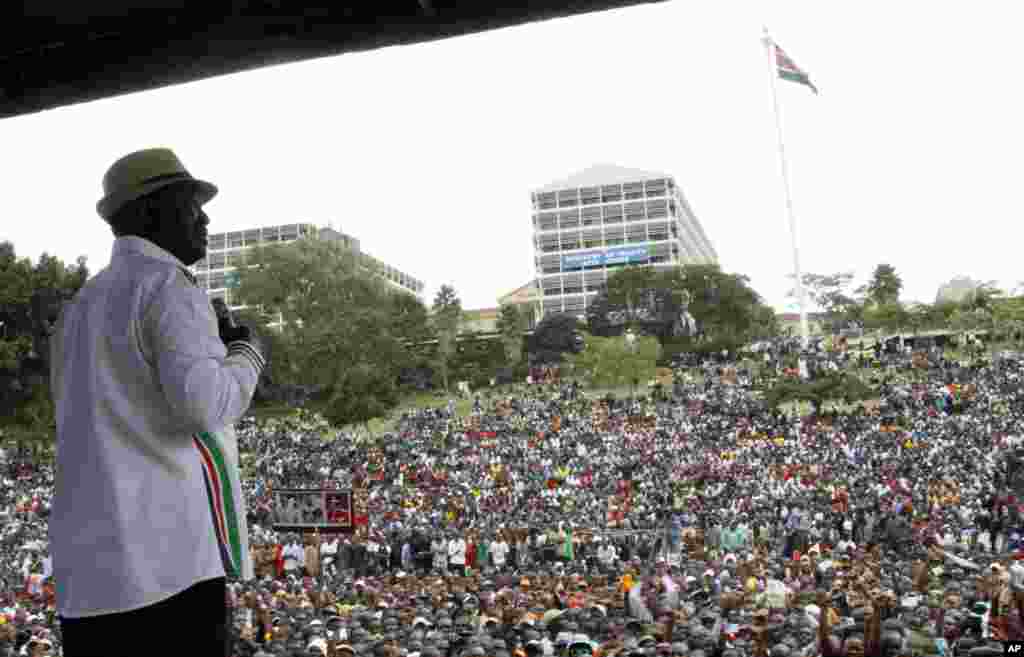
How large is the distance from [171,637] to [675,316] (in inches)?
1364

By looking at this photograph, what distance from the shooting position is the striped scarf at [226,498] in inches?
39.3

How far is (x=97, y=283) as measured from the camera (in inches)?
40.3

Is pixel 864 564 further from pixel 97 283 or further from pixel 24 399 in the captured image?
pixel 24 399

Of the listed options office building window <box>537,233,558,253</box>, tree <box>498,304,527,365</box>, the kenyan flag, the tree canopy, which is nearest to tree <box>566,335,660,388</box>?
the tree canopy

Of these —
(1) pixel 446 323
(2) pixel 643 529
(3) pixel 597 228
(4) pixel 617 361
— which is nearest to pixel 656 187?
(3) pixel 597 228

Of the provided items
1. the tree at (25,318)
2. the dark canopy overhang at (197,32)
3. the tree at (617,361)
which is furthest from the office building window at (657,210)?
the dark canopy overhang at (197,32)

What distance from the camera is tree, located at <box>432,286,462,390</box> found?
32.6m

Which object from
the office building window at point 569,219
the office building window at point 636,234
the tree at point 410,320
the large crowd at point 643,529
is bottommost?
the large crowd at point 643,529

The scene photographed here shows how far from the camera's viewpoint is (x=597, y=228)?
50.4 m

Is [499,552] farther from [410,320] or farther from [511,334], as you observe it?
[511,334]

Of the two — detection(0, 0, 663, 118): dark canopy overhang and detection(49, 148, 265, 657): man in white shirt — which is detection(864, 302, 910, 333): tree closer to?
detection(0, 0, 663, 118): dark canopy overhang

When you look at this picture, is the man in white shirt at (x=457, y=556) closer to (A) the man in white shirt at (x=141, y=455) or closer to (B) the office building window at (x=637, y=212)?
(A) the man in white shirt at (x=141, y=455)

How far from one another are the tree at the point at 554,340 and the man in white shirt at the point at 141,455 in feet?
108

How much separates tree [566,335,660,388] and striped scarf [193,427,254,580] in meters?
25.6
